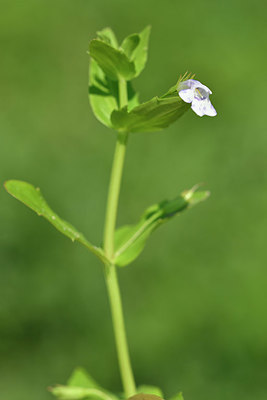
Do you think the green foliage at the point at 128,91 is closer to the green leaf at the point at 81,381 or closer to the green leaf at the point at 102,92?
the green leaf at the point at 102,92

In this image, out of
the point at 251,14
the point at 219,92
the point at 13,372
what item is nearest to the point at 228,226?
the point at 219,92

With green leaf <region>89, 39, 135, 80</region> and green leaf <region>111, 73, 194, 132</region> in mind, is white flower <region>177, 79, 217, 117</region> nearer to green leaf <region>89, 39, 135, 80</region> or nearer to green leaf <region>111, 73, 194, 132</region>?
green leaf <region>111, 73, 194, 132</region>

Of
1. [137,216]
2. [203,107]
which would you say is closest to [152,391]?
[203,107]

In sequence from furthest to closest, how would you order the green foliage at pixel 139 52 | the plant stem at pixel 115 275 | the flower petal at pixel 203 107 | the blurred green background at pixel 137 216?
the blurred green background at pixel 137 216
the green foliage at pixel 139 52
the plant stem at pixel 115 275
the flower petal at pixel 203 107

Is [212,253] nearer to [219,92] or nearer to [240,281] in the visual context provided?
[240,281]

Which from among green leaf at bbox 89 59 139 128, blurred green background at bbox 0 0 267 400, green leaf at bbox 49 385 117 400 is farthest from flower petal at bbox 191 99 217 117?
blurred green background at bbox 0 0 267 400

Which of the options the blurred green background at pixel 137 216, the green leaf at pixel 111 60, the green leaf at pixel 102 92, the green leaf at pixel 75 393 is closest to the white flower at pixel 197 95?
the green leaf at pixel 111 60

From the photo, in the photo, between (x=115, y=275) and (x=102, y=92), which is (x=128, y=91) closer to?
(x=102, y=92)

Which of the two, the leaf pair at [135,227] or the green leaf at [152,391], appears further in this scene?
the green leaf at [152,391]
